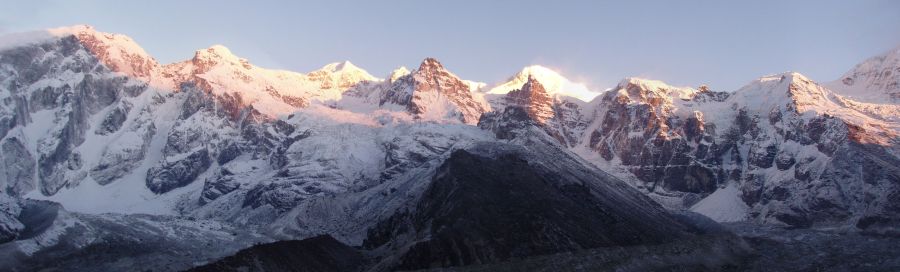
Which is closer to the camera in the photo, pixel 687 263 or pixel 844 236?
pixel 687 263

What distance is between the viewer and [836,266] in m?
119

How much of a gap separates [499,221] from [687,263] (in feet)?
101

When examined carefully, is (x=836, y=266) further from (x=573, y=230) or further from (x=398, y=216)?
(x=398, y=216)

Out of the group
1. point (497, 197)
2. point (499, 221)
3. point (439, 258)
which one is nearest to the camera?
point (439, 258)

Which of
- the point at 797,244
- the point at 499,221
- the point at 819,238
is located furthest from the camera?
the point at 819,238

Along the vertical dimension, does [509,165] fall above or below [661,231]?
above

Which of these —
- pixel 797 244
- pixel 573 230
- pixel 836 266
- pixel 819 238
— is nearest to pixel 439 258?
pixel 573 230

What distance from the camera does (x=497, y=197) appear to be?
153000mm

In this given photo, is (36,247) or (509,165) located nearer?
(36,247)

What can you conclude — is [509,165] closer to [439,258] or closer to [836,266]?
[439,258]

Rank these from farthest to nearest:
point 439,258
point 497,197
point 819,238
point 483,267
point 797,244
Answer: point 819,238
point 797,244
point 497,197
point 439,258
point 483,267

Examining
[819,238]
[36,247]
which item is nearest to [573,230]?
[819,238]

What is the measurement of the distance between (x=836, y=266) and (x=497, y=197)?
5385 centimetres

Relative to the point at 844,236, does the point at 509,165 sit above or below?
above
